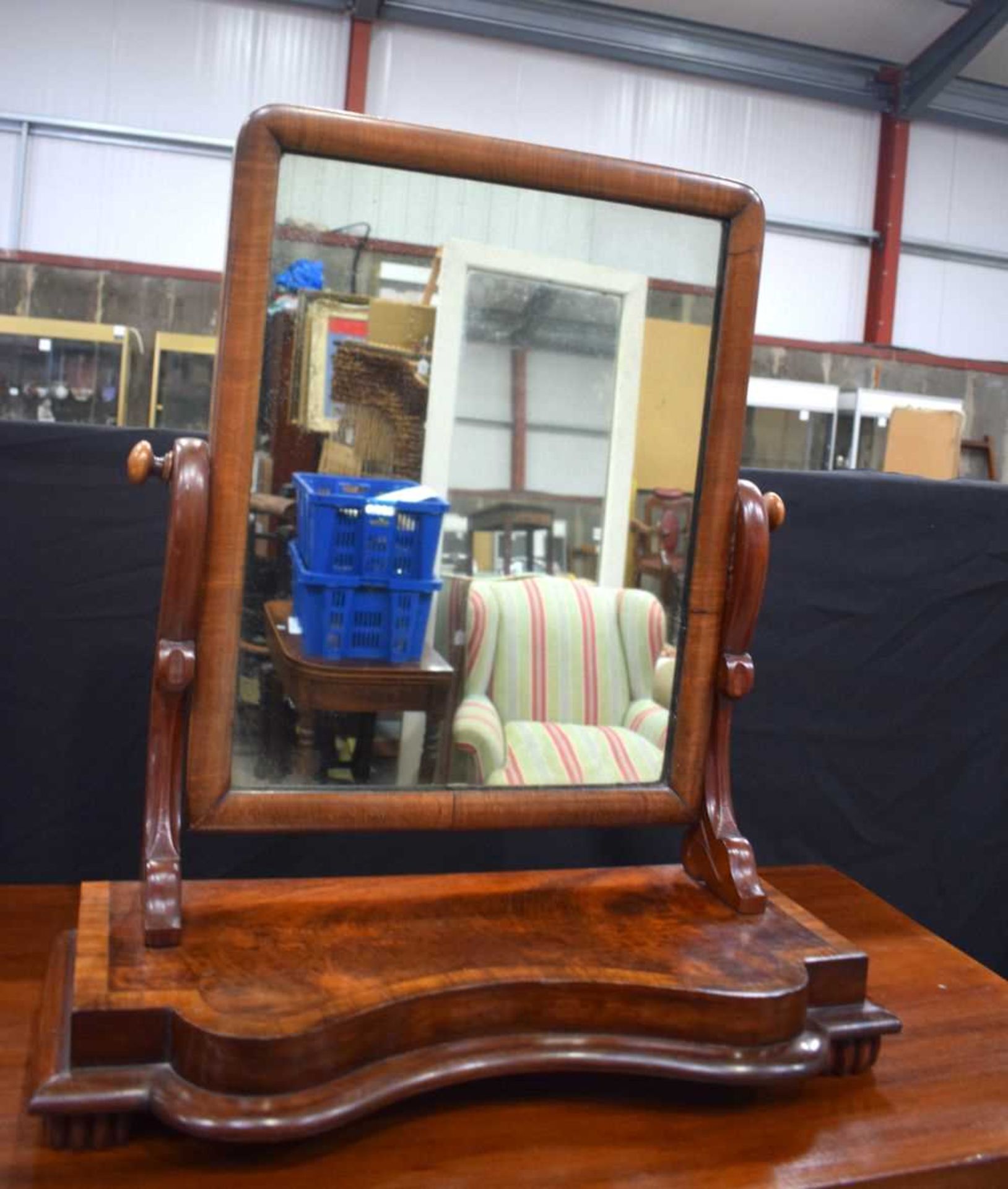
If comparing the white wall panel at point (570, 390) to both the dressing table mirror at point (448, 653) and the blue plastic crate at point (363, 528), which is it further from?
the blue plastic crate at point (363, 528)

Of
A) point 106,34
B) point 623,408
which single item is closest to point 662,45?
point 106,34

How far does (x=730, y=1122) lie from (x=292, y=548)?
55cm

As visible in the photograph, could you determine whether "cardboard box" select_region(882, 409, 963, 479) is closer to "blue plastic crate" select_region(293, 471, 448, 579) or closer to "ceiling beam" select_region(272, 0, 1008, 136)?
"blue plastic crate" select_region(293, 471, 448, 579)

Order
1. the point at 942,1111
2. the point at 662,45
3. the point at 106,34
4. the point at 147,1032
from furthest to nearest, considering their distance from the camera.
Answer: the point at 662,45
the point at 106,34
the point at 942,1111
the point at 147,1032

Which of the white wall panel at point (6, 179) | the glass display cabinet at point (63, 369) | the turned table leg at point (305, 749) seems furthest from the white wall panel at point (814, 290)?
the turned table leg at point (305, 749)

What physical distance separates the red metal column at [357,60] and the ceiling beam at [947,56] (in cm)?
321

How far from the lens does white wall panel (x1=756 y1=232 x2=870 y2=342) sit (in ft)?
24.3

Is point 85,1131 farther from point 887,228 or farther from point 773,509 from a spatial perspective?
point 887,228

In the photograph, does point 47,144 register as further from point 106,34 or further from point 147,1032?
point 147,1032

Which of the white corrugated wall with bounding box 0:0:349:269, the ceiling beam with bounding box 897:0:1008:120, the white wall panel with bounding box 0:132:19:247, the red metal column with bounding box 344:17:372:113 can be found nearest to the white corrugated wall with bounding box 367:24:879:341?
the red metal column with bounding box 344:17:372:113

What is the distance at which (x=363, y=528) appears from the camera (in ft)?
3.35

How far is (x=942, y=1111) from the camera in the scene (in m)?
0.91

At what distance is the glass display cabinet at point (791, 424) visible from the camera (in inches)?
265

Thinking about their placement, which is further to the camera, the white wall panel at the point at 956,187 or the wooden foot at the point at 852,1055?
the white wall panel at the point at 956,187
